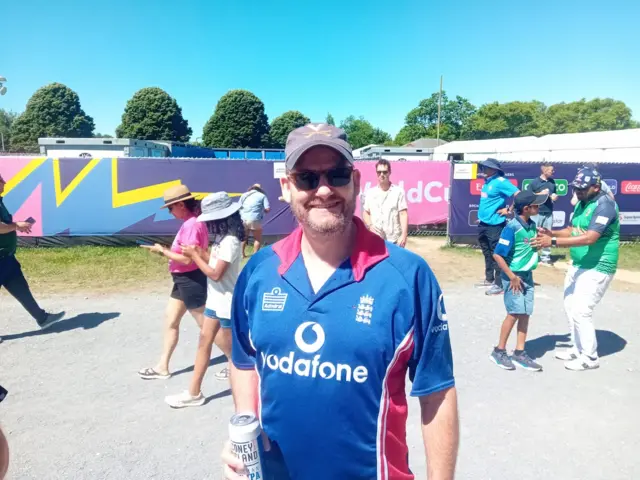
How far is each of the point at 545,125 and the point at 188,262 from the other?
81584 mm

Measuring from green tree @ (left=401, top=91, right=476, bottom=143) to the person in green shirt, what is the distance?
76606 millimetres

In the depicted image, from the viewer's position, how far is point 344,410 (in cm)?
146

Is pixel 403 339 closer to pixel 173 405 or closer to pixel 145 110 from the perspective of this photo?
pixel 173 405

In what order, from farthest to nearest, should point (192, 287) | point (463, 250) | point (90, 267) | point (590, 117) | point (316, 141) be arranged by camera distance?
point (590, 117), point (463, 250), point (90, 267), point (192, 287), point (316, 141)

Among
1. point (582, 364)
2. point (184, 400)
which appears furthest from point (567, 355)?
point (184, 400)

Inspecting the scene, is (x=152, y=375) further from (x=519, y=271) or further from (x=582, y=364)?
(x=582, y=364)

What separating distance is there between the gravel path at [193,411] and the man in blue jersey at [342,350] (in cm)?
187

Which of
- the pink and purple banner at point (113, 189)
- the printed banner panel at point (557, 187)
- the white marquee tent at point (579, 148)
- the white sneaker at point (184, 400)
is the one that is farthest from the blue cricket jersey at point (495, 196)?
the white marquee tent at point (579, 148)

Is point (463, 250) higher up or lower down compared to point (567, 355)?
higher up

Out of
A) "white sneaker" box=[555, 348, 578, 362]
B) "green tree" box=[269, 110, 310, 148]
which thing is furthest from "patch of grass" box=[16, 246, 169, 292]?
"green tree" box=[269, 110, 310, 148]

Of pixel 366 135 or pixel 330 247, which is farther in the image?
pixel 366 135

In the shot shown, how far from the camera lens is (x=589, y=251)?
4680 millimetres

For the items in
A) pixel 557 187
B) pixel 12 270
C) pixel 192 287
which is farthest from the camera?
pixel 557 187

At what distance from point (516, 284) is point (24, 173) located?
10.7 meters
